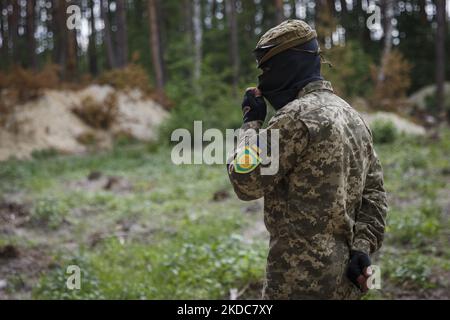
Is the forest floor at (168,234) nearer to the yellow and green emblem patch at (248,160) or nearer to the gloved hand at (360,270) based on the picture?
the gloved hand at (360,270)

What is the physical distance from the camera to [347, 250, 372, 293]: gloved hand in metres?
2.48

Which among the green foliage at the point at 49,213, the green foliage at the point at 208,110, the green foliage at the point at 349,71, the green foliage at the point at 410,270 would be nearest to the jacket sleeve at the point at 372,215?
the green foliage at the point at 410,270

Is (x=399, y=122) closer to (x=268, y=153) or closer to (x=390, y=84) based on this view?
(x=390, y=84)

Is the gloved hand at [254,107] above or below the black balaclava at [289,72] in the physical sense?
below

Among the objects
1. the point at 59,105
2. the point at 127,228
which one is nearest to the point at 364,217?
the point at 127,228

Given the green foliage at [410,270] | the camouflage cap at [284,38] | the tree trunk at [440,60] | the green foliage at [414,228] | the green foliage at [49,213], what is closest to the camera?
the camouflage cap at [284,38]

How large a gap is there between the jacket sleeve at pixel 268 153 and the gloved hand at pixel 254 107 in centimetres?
16

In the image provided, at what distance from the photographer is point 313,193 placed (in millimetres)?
2449

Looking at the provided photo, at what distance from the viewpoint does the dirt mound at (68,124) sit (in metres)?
14.5

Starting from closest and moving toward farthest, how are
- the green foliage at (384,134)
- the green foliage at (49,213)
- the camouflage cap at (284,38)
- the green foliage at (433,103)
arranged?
the camouflage cap at (284,38) < the green foliage at (49,213) < the green foliage at (384,134) < the green foliage at (433,103)
